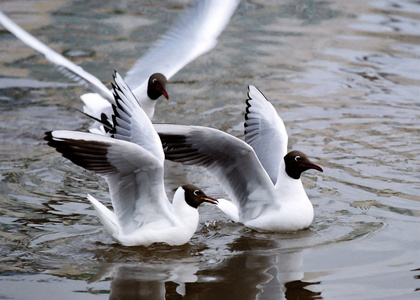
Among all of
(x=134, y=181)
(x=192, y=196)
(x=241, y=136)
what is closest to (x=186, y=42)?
(x=241, y=136)

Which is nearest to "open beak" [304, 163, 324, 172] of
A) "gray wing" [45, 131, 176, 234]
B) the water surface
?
the water surface

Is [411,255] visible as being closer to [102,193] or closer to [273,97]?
[102,193]

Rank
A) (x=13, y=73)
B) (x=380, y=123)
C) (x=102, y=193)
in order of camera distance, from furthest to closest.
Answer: (x=13, y=73)
(x=380, y=123)
(x=102, y=193)

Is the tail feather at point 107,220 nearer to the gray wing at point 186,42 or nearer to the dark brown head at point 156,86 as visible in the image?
the dark brown head at point 156,86

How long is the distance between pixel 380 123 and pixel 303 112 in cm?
99

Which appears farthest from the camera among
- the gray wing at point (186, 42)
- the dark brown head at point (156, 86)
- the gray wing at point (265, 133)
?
the gray wing at point (186, 42)

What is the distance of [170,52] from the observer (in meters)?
10.1

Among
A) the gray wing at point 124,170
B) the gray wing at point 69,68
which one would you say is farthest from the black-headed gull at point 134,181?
the gray wing at point 69,68

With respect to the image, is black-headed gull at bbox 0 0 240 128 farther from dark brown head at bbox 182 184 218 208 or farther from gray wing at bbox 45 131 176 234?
gray wing at bbox 45 131 176 234

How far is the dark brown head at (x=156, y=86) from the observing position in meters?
9.13

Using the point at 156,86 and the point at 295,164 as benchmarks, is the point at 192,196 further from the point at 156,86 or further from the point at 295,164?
the point at 156,86

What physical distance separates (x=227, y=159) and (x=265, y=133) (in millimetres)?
610

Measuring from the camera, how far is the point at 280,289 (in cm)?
578

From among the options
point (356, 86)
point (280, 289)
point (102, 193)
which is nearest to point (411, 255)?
point (280, 289)
